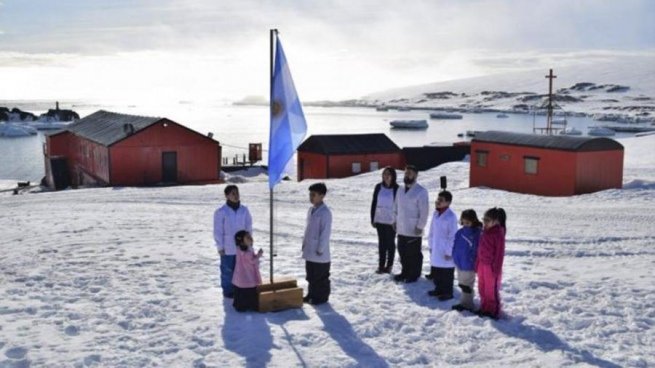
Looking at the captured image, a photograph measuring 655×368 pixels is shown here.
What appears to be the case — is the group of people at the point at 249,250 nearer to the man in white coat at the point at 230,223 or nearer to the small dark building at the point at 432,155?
the man in white coat at the point at 230,223

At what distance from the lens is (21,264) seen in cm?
1071

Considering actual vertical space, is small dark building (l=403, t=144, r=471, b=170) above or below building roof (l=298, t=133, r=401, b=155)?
below

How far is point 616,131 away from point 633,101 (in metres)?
92.5

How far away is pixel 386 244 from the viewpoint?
993cm

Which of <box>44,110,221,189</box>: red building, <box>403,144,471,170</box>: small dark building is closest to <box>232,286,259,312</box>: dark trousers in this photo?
<box>44,110,221,189</box>: red building

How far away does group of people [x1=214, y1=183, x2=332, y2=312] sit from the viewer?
802 cm

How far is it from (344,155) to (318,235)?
83.2 ft

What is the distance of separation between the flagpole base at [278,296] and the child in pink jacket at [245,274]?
0.11 meters

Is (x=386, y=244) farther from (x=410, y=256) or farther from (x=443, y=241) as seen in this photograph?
(x=443, y=241)

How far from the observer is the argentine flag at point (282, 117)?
8.16 m

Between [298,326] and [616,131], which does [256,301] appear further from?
[616,131]

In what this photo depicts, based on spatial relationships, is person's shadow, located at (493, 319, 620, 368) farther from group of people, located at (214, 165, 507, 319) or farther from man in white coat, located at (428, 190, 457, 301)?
man in white coat, located at (428, 190, 457, 301)

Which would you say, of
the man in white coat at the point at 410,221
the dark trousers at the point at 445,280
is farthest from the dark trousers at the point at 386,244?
the dark trousers at the point at 445,280

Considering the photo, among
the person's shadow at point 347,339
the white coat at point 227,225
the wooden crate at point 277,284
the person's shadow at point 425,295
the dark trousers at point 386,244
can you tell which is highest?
the white coat at point 227,225
